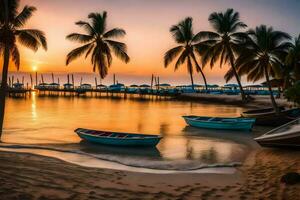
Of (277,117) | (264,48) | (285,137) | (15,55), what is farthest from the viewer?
(264,48)

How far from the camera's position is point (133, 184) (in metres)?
9.32

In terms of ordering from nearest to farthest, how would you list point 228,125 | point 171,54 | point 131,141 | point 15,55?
1. point 131,141
2. point 15,55
3. point 228,125
4. point 171,54

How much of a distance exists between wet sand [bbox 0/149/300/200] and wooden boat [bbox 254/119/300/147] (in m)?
2.10

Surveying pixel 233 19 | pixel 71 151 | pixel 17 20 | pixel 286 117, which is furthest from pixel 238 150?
pixel 233 19

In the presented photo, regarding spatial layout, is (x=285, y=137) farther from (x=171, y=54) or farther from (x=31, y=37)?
(x=171, y=54)

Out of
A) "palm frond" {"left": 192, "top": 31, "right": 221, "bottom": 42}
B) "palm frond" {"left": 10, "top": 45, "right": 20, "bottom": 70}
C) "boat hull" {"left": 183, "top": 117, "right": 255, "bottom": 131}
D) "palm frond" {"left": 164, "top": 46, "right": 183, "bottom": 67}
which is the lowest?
"boat hull" {"left": 183, "top": 117, "right": 255, "bottom": 131}

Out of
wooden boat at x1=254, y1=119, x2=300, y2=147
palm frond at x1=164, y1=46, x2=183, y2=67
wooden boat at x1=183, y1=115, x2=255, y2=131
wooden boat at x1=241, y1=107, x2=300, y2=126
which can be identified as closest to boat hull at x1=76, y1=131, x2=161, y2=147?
wooden boat at x1=254, y1=119, x2=300, y2=147

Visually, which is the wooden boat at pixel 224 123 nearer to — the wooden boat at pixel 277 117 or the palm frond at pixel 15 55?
the wooden boat at pixel 277 117

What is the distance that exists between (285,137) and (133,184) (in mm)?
8103

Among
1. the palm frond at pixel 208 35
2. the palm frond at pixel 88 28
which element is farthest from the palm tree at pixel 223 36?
the palm frond at pixel 88 28

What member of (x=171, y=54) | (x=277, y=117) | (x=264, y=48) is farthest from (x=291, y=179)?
(x=171, y=54)

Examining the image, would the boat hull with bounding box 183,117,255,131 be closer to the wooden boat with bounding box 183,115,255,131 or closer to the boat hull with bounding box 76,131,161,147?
the wooden boat with bounding box 183,115,255,131

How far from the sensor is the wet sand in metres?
7.51

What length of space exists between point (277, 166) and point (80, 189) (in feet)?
24.1
